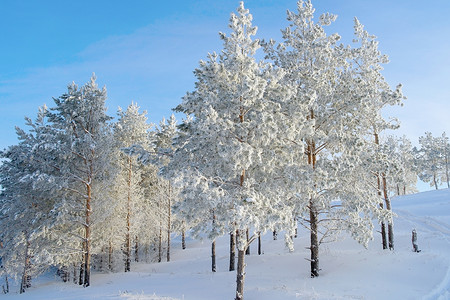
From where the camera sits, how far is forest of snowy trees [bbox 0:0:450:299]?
32.5 feet

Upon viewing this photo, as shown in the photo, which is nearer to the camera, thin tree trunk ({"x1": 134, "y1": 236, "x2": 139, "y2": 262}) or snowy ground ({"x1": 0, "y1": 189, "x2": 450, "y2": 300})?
snowy ground ({"x1": 0, "y1": 189, "x2": 450, "y2": 300})

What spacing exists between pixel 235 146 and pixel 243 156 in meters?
0.44

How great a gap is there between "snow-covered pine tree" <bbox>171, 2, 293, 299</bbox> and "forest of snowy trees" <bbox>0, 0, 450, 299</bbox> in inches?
1.7

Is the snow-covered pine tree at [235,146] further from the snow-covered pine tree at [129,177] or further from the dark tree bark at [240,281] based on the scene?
the snow-covered pine tree at [129,177]

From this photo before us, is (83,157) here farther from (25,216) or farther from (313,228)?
(313,228)

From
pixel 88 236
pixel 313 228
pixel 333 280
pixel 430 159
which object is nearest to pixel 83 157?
pixel 88 236

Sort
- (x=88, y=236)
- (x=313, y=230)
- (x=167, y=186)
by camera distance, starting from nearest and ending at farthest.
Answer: (x=313, y=230)
(x=88, y=236)
(x=167, y=186)

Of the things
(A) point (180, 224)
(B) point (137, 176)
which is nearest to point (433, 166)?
(A) point (180, 224)

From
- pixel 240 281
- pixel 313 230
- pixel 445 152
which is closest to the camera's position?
pixel 240 281

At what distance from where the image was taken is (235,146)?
947 centimetres

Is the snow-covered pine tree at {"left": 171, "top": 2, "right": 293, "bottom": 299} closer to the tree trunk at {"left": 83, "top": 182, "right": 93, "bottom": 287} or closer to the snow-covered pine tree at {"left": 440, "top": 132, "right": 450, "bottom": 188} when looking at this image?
the tree trunk at {"left": 83, "top": 182, "right": 93, "bottom": 287}

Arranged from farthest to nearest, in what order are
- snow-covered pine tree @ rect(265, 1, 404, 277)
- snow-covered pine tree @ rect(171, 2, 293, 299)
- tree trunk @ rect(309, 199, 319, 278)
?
1. tree trunk @ rect(309, 199, 319, 278)
2. snow-covered pine tree @ rect(265, 1, 404, 277)
3. snow-covered pine tree @ rect(171, 2, 293, 299)

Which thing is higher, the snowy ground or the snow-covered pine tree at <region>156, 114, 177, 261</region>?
the snow-covered pine tree at <region>156, 114, 177, 261</region>

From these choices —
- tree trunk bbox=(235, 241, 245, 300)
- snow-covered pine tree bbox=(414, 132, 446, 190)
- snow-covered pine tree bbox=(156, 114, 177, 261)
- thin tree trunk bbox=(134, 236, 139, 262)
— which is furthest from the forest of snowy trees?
snow-covered pine tree bbox=(414, 132, 446, 190)
